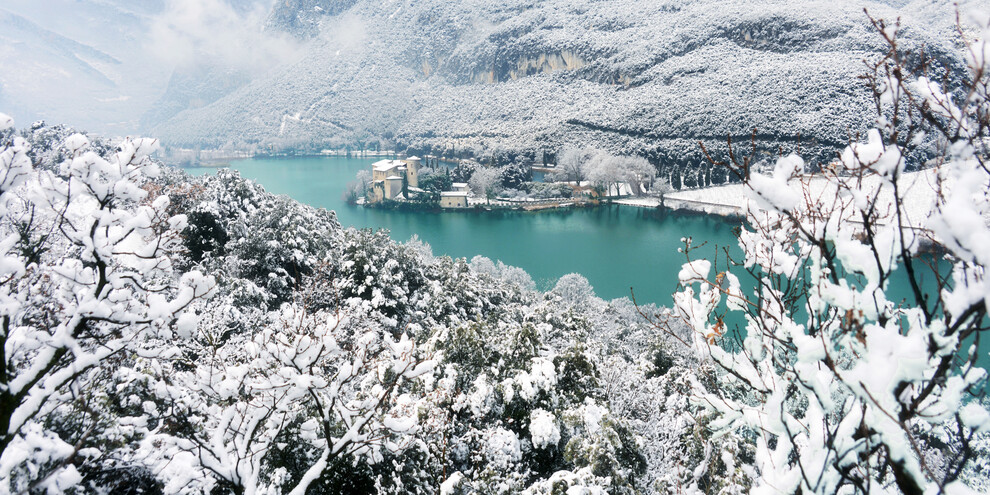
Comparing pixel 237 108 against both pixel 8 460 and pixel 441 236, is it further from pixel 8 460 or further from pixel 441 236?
pixel 8 460

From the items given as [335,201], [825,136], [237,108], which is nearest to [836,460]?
[335,201]

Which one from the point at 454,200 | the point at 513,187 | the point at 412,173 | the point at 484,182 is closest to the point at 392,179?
the point at 412,173

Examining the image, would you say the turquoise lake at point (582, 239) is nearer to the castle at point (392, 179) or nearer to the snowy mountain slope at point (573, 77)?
the castle at point (392, 179)

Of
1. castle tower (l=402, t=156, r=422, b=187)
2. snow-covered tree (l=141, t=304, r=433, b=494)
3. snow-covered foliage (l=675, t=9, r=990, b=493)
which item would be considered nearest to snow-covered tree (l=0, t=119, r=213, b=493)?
snow-covered tree (l=141, t=304, r=433, b=494)

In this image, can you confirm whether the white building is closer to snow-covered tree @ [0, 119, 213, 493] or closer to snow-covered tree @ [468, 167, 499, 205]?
snow-covered tree @ [468, 167, 499, 205]

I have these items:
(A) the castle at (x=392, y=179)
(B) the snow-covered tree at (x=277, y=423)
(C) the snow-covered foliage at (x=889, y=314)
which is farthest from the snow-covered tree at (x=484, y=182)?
(C) the snow-covered foliage at (x=889, y=314)

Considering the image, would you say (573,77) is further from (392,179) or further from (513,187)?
(392,179)
